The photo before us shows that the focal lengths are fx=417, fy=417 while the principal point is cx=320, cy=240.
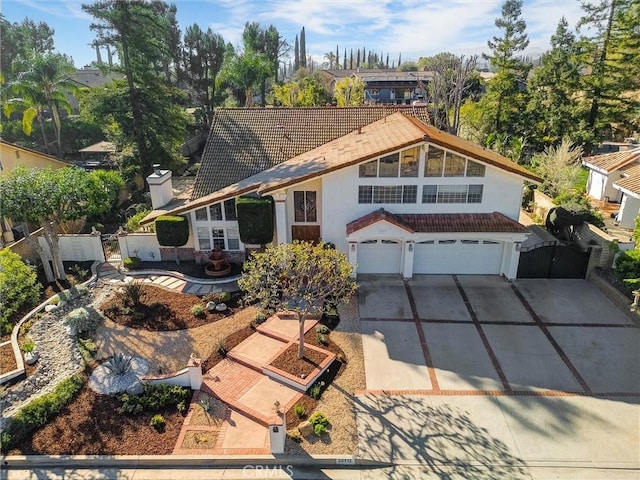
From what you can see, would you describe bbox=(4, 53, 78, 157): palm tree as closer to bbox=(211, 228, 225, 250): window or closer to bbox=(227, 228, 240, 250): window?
bbox=(211, 228, 225, 250): window

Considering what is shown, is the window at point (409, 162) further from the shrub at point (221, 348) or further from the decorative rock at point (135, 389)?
the decorative rock at point (135, 389)

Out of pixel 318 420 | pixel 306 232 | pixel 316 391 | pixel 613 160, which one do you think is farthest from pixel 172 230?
pixel 613 160

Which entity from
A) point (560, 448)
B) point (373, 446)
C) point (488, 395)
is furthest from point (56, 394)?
point (560, 448)

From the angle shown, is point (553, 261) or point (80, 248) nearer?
point (553, 261)

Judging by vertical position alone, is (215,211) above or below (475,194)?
below

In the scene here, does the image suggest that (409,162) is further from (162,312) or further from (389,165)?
(162,312)

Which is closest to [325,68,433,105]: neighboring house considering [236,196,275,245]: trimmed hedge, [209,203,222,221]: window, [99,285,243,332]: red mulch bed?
[209,203,222,221]: window

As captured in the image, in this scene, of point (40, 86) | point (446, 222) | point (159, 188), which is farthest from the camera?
point (40, 86)
